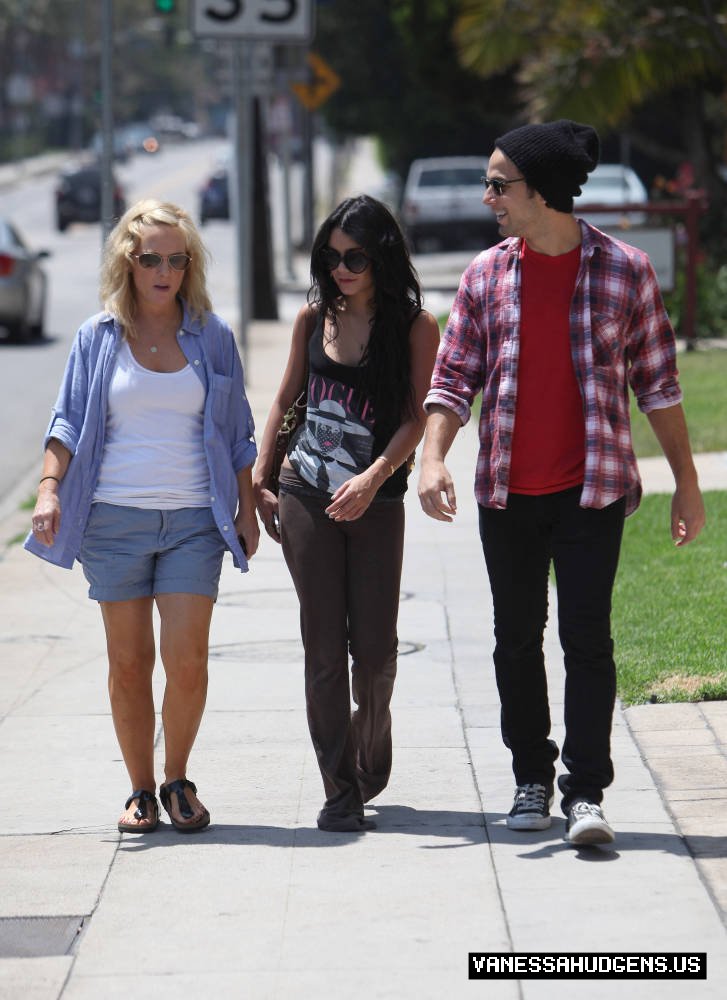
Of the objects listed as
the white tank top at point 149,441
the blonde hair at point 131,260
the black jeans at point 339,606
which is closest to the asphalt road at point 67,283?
the blonde hair at point 131,260

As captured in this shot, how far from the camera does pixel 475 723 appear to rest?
248 inches

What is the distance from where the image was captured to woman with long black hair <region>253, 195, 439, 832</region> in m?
5.09

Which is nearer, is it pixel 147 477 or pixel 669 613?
pixel 147 477

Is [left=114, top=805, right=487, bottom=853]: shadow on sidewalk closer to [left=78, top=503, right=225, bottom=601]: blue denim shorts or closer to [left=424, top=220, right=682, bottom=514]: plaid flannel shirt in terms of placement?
[left=78, top=503, right=225, bottom=601]: blue denim shorts

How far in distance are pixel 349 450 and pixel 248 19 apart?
9738 mm

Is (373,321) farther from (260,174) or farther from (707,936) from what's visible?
(260,174)

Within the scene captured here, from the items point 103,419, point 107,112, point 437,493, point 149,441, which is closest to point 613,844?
point 437,493

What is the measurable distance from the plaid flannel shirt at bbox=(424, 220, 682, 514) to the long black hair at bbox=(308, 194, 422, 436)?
0.51 feet

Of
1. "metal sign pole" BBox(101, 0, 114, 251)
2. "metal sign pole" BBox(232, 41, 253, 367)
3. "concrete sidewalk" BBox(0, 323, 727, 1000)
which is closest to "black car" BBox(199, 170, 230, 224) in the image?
"metal sign pole" BBox(232, 41, 253, 367)

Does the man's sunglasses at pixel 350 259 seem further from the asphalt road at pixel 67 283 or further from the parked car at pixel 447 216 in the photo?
the parked car at pixel 447 216

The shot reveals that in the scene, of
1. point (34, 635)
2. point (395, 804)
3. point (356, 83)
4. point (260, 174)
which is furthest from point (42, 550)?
point (356, 83)

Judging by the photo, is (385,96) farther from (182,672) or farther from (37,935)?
(37,935)

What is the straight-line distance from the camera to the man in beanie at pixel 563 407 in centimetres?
482

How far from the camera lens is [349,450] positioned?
5.11m
